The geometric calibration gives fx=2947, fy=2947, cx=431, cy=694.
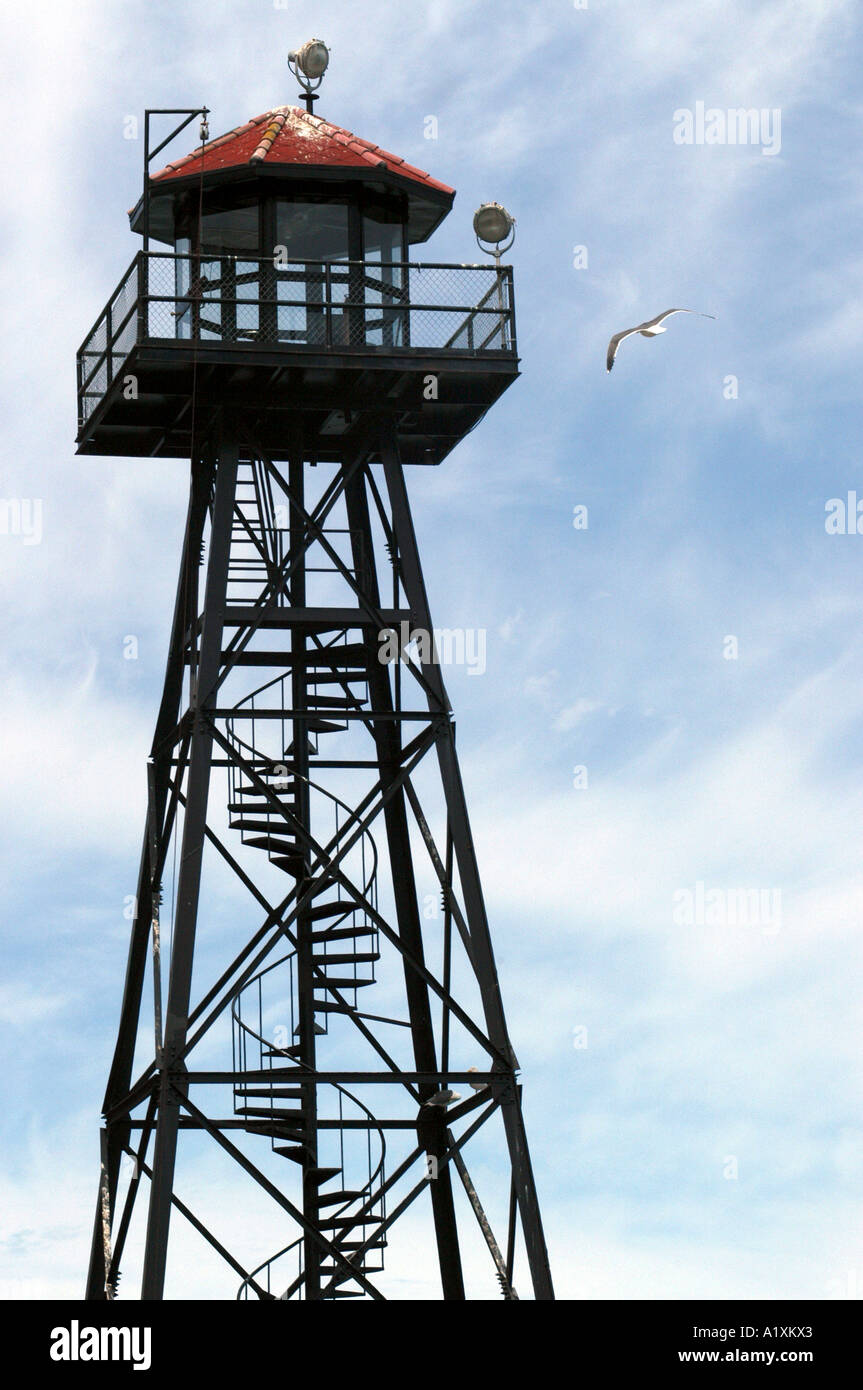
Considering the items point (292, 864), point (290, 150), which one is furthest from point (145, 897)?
point (290, 150)

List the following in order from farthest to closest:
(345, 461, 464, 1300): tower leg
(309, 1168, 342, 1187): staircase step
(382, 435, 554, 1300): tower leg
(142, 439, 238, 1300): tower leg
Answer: (345, 461, 464, 1300): tower leg → (309, 1168, 342, 1187): staircase step → (382, 435, 554, 1300): tower leg → (142, 439, 238, 1300): tower leg

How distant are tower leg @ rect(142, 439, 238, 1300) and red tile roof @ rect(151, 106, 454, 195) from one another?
397 centimetres

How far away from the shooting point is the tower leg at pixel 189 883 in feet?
125

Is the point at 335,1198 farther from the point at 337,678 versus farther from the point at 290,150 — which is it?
the point at 290,150

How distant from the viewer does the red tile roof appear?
41250mm

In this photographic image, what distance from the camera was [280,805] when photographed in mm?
40156

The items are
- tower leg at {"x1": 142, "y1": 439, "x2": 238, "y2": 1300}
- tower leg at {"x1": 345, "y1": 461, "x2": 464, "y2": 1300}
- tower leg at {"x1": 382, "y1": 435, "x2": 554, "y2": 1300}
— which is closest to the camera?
tower leg at {"x1": 142, "y1": 439, "x2": 238, "y2": 1300}

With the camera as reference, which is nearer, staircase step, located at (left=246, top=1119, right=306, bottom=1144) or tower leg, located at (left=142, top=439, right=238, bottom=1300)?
tower leg, located at (left=142, top=439, right=238, bottom=1300)

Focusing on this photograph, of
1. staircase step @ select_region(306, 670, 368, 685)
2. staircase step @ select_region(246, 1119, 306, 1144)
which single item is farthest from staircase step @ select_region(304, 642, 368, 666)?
staircase step @ select_region(246, 1119, 306, 1144)

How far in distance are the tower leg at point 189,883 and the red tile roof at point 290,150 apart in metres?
3.97

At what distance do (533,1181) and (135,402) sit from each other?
1235cm

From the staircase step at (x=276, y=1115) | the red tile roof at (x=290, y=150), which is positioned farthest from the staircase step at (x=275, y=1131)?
the red tile roof at (x=290, y=150)

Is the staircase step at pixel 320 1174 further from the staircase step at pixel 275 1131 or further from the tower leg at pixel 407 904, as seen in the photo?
the tower leg at pixel 407 904

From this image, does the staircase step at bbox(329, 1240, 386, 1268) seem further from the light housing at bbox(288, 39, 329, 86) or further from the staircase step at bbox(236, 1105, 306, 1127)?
the light housing at bbox(288, 39, 329, 86)
